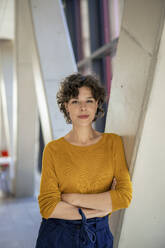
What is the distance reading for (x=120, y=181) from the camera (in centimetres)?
203

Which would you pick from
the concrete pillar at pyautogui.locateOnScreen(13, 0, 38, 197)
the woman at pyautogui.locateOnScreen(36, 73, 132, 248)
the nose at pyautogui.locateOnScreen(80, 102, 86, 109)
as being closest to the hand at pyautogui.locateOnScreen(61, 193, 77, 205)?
the woman at pyautogui.locateOnScreen(36, 73, 132, 248)

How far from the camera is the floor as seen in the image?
455 cm

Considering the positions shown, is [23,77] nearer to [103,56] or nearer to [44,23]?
[103,56]

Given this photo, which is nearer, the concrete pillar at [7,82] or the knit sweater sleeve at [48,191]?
the knit sweater sleeve at [48,191]

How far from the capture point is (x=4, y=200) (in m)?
7.47

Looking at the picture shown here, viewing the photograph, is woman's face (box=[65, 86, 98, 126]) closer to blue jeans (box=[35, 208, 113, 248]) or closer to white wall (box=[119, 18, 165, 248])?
white wall (box=[119, 18, 165, 248])

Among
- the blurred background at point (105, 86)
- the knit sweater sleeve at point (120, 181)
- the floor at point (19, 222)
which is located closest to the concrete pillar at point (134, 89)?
the blurred background at point (105, 86)

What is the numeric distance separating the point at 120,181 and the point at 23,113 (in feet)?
17.2

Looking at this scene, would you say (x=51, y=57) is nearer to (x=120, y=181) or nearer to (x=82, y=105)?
(x=82, y=105)

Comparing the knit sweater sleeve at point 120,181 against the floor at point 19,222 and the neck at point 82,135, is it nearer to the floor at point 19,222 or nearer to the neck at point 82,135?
the neck at point 82,135

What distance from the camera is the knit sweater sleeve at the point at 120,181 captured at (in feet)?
6.41

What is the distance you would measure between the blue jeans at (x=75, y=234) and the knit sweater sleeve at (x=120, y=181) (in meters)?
0.17

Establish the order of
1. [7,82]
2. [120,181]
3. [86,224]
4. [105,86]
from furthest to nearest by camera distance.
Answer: [7,82], [105,86], [120,181], [86,224]

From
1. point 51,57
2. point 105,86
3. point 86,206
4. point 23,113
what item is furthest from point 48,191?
point 23,113
